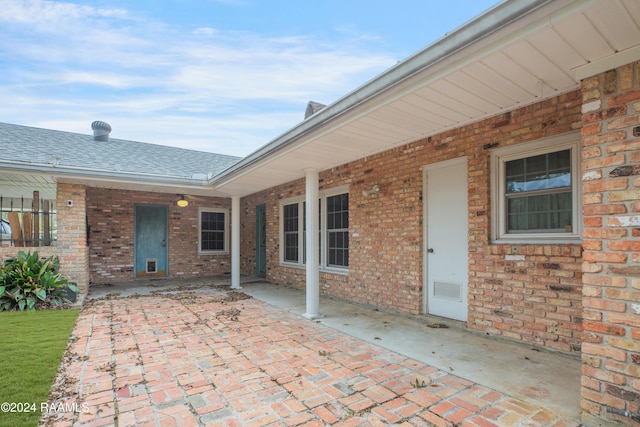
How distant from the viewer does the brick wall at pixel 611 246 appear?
6.69ft

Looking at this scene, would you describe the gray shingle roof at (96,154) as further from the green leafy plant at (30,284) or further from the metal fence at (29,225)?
the green leafy plant at (30,284)

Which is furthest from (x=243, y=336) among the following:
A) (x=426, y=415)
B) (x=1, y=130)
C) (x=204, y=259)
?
(x=1, y=130)

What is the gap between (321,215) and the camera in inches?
287

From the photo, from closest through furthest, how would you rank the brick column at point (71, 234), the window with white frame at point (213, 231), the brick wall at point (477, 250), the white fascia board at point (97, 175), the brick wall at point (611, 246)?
the brick wall at point (611, 246), the brick wall at point (477, 250), the white fascia board at point (97, 175), the brick column at point (71, 234), the window with white frame at point (213, 231)

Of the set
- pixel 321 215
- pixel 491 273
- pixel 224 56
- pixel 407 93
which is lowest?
pixel 491 273

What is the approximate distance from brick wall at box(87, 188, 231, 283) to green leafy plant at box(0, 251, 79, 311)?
Result: 2.84 meters

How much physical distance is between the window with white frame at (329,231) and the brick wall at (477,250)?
357 mm

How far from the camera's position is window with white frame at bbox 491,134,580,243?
3463mm

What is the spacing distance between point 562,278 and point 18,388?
5.13 meters

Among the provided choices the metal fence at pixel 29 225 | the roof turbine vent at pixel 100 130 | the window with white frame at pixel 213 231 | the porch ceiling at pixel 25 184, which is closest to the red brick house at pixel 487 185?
the porch ceiling at pixel 25 184

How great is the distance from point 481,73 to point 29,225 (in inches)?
337

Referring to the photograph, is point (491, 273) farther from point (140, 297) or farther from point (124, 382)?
point (140, 297)

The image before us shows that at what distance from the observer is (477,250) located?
4160 millimetres

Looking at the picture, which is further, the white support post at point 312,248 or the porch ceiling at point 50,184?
the porch ceiling at point 50,184
